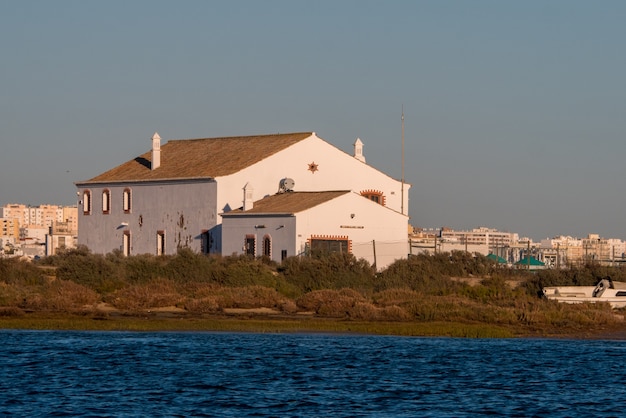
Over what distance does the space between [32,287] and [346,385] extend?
2582cm

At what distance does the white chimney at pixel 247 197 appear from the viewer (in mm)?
63469

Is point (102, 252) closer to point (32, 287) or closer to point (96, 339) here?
point (32, 287)

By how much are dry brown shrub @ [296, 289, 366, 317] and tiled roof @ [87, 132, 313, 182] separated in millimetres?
17966

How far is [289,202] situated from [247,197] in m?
2.65

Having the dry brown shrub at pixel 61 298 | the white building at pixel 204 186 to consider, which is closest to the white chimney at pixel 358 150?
the white building at pixel 204 186

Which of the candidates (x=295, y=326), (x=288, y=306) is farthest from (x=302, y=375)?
(x=288, y=306)

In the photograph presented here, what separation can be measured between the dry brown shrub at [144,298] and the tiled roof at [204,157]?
52.4ft

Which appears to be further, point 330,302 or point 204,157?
point 204,157

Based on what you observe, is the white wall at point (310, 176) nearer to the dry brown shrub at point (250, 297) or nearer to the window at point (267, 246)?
the window at point (267, 246)

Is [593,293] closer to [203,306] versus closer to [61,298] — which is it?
[203,306]

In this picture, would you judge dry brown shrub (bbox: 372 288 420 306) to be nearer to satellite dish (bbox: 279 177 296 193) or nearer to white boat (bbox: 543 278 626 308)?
white boat (bbox: 543 278 626 308)

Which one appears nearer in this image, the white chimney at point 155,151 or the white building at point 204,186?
the white building at point 204,186

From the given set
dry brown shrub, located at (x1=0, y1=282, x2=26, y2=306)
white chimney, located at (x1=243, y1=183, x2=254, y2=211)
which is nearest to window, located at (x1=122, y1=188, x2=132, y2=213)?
white chimney, located at (x1=243, y1=183, x2=254, y2=211)

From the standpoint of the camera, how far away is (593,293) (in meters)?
49.3
